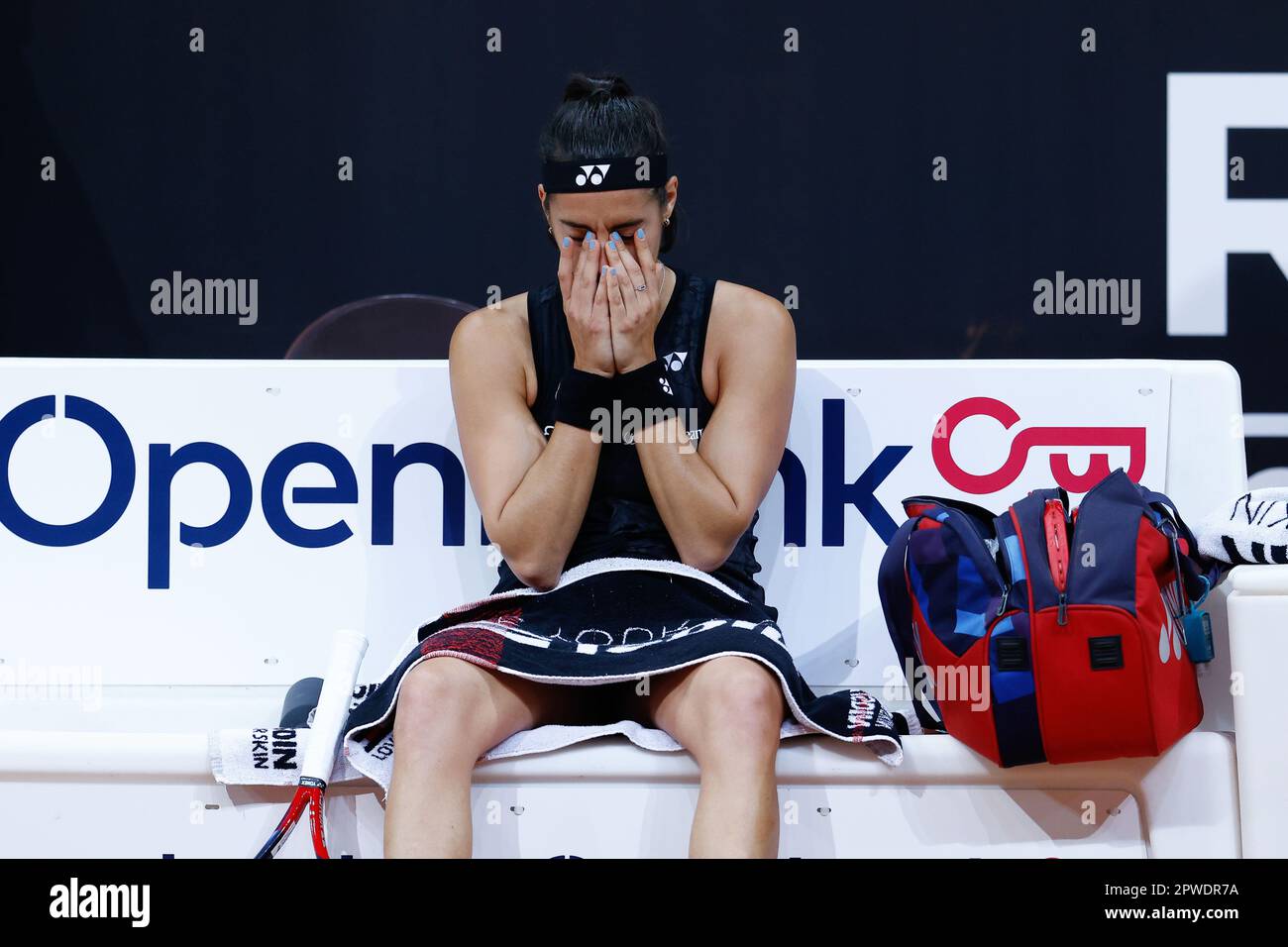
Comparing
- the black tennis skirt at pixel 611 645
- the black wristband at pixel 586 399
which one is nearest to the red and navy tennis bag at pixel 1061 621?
the black tennis skirt at pixel 611 645

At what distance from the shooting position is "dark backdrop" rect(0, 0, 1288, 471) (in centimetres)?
340

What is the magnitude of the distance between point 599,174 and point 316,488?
643 millimetres

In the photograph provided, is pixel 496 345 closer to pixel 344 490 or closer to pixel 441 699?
pixel 344 490

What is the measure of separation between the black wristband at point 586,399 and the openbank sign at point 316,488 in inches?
13.7

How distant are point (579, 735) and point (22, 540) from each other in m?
0.96

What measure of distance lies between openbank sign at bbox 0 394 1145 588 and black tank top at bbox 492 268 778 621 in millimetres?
186

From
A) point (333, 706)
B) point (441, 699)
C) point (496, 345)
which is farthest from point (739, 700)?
point (496, 345)

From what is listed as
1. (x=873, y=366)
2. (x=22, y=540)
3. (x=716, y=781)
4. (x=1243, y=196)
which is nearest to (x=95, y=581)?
(x=22, y=540)

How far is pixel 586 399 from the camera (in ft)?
5.86

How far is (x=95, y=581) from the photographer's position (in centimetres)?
208

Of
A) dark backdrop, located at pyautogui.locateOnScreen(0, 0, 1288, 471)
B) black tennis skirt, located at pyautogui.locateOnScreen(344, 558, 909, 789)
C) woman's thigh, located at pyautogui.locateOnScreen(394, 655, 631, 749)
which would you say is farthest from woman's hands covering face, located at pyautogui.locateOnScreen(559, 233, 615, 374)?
dark backdrop, located at pyautogui.locateOnScreen(0, 0, 1288, 471)

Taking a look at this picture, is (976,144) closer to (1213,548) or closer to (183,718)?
(1213,548)

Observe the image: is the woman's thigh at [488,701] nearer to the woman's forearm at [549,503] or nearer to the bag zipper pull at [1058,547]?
the woman's forearm at [549,503]
